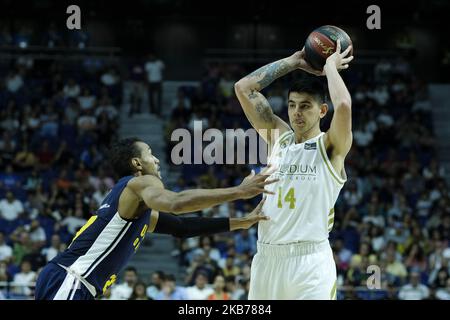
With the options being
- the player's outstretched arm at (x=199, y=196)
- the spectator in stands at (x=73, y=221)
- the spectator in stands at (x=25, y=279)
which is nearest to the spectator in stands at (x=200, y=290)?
the spectator in stands at (x=25, y=279)

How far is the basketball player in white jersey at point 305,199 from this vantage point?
6215mm

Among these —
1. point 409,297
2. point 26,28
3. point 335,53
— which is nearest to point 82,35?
point 26,28

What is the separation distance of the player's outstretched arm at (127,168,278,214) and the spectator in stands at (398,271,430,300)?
813 centimetres

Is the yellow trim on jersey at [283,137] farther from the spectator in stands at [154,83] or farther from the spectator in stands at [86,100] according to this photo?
the spectator in stands at [154,83]

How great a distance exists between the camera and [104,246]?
6.16 m

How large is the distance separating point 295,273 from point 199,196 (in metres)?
1.02

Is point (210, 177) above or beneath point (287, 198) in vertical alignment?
beneath

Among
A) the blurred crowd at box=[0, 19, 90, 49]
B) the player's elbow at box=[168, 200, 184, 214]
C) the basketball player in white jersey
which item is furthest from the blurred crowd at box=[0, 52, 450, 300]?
the player's elbow at box=[168, 200, 184, 214]

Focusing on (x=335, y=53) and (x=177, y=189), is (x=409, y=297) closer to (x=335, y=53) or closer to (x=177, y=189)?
(x=177, y=189)

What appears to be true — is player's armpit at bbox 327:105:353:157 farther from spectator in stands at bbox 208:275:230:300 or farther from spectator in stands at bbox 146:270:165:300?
spectator in stands at bbox 146:270:165:300

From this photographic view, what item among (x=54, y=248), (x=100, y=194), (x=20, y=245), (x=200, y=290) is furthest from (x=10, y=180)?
(x=200, y=290)

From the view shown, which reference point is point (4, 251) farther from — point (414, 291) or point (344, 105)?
point (344, 105)

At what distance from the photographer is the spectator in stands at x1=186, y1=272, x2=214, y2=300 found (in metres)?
12.4

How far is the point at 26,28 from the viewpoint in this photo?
2214 centimetres
